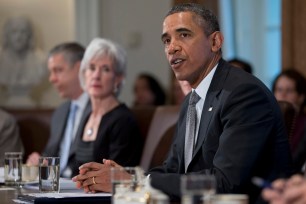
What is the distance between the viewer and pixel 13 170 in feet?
11.4

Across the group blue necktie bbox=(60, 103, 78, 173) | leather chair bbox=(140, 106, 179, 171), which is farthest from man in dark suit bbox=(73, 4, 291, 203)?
blue necktie bbox=(60, 103, 78, 173)

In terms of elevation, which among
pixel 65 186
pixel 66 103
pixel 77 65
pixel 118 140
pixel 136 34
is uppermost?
pixel 136 34

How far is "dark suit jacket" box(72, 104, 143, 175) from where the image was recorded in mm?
4355

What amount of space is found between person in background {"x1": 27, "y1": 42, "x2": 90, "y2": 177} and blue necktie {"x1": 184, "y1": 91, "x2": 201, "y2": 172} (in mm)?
1685

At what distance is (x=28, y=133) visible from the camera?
5336 mm

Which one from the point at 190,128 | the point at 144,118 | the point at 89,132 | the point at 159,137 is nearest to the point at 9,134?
the point at 89,132

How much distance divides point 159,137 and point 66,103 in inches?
38.4

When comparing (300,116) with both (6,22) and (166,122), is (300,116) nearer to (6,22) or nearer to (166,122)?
(166,122)

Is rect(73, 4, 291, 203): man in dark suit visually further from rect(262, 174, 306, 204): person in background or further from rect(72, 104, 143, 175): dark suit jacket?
rect(72, 104, 143, 175): dark suit jacket

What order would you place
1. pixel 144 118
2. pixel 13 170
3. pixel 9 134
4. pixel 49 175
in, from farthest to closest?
1. pixel 9 134
2. pixel 144 118
3. pixel 13 170
4. pixel 49 175

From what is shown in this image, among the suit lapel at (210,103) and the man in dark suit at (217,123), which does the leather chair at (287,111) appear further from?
the suit lapel at (210,103)

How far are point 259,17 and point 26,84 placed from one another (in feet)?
8.06

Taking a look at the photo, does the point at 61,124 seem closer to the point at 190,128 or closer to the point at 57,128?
the point at 57,128

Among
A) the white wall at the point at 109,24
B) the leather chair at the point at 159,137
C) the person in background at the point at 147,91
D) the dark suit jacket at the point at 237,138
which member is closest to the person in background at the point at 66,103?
the leather chair at the point at 159,137
